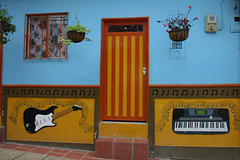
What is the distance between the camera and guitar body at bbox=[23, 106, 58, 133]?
14.0 ft

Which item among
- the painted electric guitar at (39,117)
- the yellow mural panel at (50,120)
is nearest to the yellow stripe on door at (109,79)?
the yellow mural panel at (50,120)

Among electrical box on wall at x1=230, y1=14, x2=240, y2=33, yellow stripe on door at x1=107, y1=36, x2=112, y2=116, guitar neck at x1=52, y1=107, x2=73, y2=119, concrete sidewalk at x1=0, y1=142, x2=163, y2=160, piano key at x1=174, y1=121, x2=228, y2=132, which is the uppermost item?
electrical box on wall at x1=230, y1=14, x2=240, y2=33

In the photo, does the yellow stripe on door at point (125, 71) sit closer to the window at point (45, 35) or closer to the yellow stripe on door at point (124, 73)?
the yellow stripe on door at point (124, 73)

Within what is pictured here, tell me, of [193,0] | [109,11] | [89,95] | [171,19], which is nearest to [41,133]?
[89,95]

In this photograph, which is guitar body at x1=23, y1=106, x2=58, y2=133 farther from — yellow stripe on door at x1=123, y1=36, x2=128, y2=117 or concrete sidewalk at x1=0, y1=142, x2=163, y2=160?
yellow stripe on door at x1=123, y1=36, x2=128, y2=117

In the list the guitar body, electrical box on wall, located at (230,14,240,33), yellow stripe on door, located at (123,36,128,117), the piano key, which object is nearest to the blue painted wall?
electrical box on wall, located at (230,14,240,33)

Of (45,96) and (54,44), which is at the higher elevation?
(54,44)

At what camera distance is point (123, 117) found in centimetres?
425

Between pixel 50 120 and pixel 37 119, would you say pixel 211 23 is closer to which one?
pixel 50 120

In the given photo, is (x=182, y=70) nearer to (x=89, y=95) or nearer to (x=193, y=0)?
(x=193, y=0)

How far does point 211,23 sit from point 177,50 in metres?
0.89

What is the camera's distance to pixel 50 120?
14.0 feet

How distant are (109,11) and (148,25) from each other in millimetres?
957

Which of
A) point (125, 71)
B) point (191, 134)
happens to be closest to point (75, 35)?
point (125, 71)
